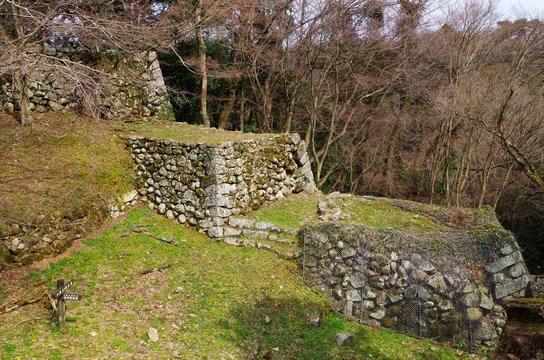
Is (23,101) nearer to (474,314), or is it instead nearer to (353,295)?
(353,295)

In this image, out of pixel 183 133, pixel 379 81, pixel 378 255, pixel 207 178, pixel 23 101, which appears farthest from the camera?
pixel 379 81

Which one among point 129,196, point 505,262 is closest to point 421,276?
point 505,262

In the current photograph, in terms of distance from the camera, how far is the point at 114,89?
13023 millimetres

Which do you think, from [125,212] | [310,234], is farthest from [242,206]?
[125,212]

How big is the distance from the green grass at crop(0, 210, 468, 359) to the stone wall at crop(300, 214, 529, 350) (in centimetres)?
37

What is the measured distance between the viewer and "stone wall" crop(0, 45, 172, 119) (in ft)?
38.7

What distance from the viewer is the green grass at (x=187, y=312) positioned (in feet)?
19.7

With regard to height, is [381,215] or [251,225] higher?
[381,215]

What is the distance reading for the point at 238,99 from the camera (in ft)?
56.6

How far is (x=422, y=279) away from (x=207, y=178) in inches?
205

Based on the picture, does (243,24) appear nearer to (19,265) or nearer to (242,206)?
(242,206)

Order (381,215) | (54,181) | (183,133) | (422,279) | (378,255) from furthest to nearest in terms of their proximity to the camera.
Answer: (183,133) → (381,215) → (54,181) → (378,255) → (422,279)

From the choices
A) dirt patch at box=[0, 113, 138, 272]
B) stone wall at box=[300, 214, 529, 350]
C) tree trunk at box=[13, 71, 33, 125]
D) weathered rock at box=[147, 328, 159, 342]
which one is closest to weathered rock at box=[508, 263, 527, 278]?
stone wall at box=[300, 214, 529, 350]

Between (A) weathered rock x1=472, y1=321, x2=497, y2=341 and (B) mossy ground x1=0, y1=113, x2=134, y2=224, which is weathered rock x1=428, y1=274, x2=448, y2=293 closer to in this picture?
(A) weathered rock x1=472, y1=321, x2=497, y2=341
